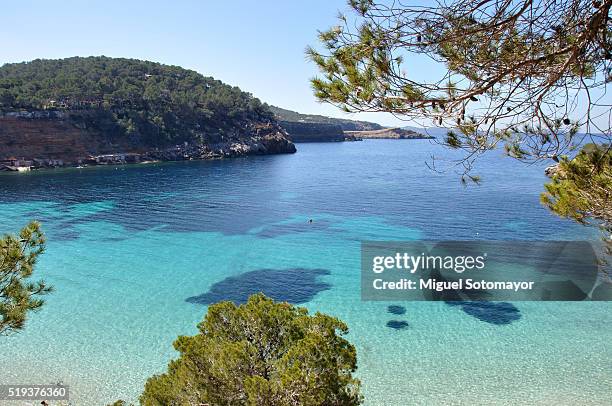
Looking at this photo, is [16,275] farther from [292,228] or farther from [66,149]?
[66,149]

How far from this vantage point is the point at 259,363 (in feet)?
22.4

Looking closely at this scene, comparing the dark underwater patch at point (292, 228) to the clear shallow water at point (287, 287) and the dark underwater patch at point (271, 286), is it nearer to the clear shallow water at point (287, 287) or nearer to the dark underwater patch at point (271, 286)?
the clear shallow water at point (287, 287)

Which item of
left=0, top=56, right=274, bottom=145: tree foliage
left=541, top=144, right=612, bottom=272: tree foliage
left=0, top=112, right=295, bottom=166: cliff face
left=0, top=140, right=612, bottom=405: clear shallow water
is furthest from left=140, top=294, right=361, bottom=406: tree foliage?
left=0, top=56, right=274, bottom=145: tree foliage

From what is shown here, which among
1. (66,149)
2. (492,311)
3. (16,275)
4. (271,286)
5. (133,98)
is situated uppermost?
(133,98)

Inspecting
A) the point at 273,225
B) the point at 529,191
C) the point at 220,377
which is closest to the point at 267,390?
the point at 220,377

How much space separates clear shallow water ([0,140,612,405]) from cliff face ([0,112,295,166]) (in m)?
17.7

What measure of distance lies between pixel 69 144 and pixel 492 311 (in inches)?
2696

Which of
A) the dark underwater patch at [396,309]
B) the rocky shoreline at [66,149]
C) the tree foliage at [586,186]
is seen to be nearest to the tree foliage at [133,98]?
the rocky shoreline at [66,149]

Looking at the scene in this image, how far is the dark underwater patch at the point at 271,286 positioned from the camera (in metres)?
19.2

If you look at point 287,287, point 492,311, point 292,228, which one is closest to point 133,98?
point 292,228

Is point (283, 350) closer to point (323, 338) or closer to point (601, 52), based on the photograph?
point (323, 338)

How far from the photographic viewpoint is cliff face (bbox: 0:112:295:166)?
62.6 metres

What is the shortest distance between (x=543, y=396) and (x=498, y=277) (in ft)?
31.0

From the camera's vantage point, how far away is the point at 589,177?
26.3ft
